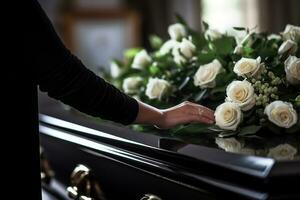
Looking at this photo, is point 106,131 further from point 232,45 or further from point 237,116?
point 232,45

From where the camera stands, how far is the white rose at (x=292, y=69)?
1.04m

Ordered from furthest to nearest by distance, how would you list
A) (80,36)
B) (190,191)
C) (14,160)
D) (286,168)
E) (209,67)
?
(80,36)
(209,67)
(14,160)
(190,191)
(286,168)

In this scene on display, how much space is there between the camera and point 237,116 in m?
0.99

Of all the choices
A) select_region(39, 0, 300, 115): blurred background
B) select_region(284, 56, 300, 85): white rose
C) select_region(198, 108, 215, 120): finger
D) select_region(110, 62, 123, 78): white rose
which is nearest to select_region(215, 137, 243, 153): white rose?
select_region(198, 108, 215, 120): finger

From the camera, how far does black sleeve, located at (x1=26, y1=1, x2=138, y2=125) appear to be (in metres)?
0.90

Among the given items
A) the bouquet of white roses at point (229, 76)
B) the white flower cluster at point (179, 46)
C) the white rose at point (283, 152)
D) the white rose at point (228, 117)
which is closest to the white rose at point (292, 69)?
the bouquet of white roses at point (229, 76)

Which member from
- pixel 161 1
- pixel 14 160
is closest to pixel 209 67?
pixel 14 160

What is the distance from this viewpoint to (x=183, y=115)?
1025mm

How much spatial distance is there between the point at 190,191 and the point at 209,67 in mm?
425

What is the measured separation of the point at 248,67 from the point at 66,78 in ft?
1.19

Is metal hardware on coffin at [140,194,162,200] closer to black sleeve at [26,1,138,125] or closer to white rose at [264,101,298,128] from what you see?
black sleeve at [26,1,138,125]

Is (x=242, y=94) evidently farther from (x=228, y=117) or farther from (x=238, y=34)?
(x=238, y=34)

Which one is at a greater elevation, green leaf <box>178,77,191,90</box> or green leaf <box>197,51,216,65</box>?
green leaf <box>197,51,216,65</box>

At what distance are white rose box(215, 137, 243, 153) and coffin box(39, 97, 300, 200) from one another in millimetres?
25
